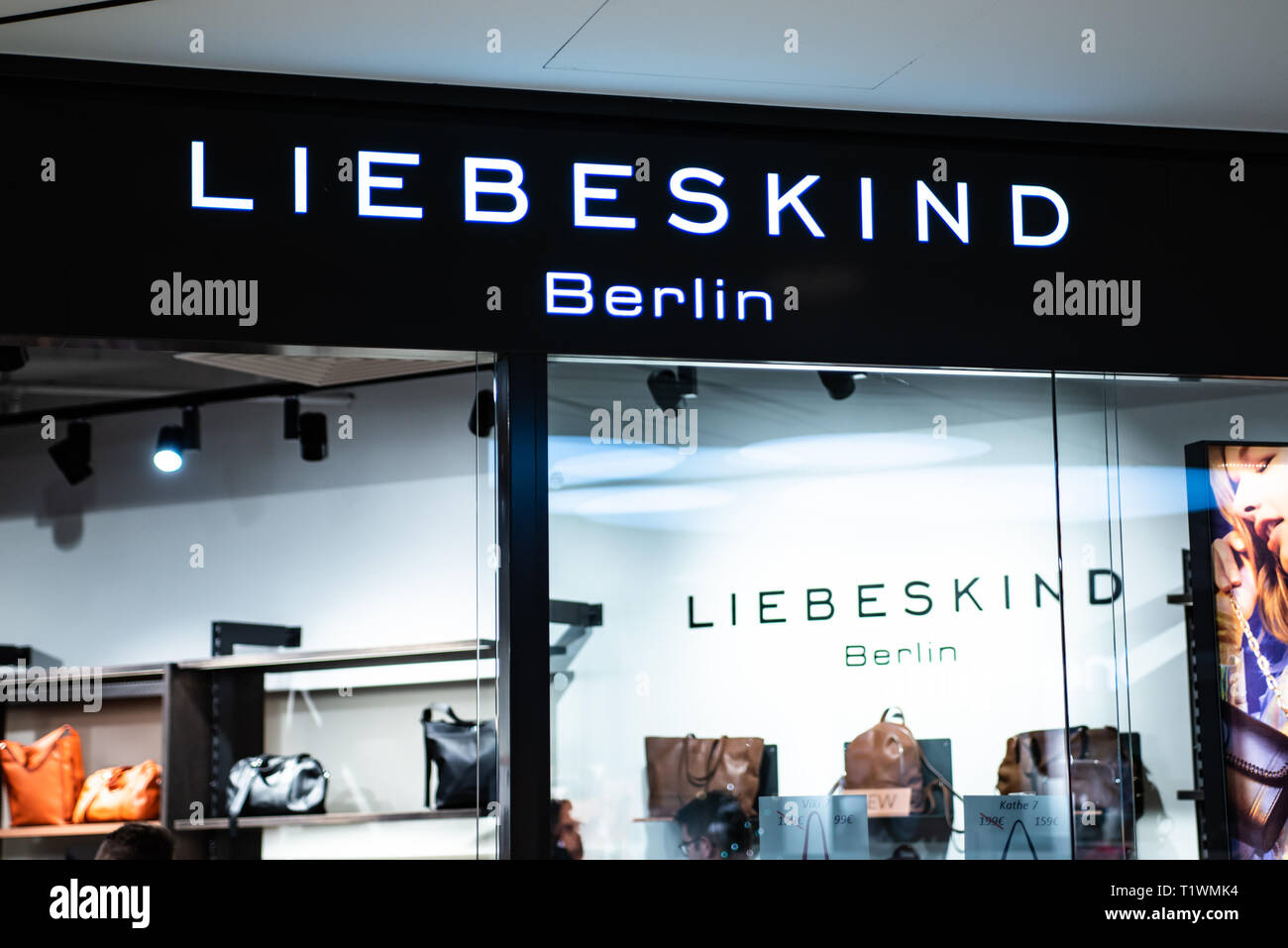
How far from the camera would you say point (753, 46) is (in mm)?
3195

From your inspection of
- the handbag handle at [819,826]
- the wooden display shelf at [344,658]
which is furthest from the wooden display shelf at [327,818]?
the handbag handle at [819,826]

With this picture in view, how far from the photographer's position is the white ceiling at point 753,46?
9.94 feet

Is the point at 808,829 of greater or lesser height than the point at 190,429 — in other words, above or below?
below

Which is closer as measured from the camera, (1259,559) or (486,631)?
(486,631)

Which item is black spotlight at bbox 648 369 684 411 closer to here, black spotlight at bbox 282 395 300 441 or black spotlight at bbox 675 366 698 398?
black spotlight at bbox 675 366 698 398

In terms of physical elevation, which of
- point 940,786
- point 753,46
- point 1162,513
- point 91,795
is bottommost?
point 91,795

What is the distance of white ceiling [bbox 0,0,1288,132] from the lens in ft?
9.94

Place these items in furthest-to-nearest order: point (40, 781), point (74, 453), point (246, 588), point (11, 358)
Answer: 1. point (74, 453)
2. point (246, 588)
3. point (40, 781)
4. point (11, 358)

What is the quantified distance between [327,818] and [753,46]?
132 inches

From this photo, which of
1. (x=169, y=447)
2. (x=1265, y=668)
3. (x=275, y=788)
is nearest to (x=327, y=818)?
(x=275, y=788)

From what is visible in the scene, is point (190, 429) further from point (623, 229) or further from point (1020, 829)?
point (1020, 829)

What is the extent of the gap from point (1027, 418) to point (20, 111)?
243 cm

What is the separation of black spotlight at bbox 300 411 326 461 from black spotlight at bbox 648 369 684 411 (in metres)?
2.68

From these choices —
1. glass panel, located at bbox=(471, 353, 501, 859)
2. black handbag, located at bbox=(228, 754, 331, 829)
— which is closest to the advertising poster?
glass panel, located at bbox=(471, 353, 501, 859)
